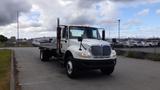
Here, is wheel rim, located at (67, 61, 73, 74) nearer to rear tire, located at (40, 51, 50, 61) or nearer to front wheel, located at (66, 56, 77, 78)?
front wheel, located at (66, 56, 77, 78)

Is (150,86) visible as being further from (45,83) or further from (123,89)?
(45,83)

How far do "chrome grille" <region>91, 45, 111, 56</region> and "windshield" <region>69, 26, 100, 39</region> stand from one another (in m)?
1.92

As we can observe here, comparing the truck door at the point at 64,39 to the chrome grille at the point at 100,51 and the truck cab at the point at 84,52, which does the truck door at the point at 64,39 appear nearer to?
the truck cab at the point at 84,52

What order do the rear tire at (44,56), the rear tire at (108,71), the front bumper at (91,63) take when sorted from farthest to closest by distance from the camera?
the rear tire at (44,56) → the rear tire at (108,71) → the front bumper at (91,63)

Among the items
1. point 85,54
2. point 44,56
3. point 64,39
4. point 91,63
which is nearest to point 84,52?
point 85,54

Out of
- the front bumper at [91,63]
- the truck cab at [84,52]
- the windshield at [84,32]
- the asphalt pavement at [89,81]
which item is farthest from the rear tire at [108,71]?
the windshield at [84,32]

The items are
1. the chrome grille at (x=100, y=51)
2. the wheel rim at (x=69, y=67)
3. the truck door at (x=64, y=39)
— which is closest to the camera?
the chrome grille at (x=100, y=51)

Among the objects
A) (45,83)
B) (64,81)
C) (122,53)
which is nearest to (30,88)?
(45,83)

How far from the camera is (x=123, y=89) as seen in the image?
34.3ft

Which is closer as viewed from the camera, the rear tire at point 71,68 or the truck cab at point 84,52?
the truck cab at point 84,52

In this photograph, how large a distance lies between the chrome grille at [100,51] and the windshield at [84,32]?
192cm

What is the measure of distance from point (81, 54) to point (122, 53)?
15.8 m

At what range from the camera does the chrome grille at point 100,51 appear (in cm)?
1286

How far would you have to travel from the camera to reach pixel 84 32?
49.2 feet
